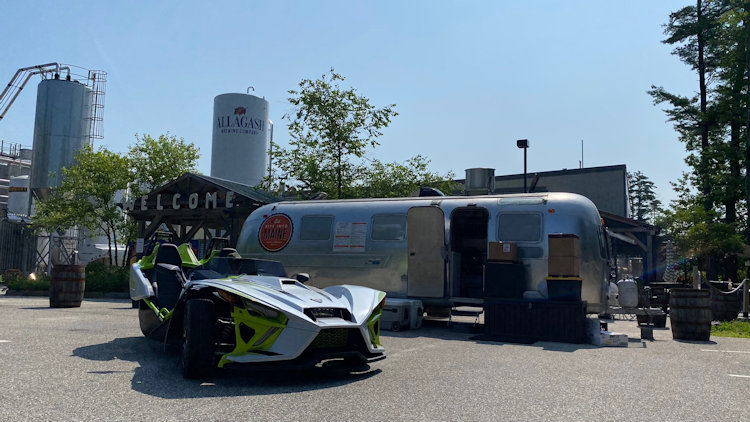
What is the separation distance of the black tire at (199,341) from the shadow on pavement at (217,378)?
0.12 meters

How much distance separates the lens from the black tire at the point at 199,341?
5891mm

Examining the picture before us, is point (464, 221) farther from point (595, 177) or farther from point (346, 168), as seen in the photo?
point (595, 177)

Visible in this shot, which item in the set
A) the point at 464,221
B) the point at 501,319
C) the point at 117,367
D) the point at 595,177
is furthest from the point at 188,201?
the point at 595,177

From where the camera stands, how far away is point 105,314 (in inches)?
520

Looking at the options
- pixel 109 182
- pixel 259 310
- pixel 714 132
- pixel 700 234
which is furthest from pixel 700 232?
pixel 109 182

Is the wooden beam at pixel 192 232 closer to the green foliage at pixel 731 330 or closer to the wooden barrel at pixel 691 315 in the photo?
the wooden barrel at pixel 691 315

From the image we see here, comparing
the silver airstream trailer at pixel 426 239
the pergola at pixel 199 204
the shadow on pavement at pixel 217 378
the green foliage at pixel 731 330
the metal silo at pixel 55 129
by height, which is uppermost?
the metal silo at pixel 55 129

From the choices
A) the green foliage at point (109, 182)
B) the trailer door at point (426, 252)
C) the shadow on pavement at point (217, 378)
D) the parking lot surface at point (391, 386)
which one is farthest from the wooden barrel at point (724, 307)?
the green foliage at point (109, 182)

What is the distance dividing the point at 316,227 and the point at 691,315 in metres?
7.99

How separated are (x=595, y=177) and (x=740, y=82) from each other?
10.1 m

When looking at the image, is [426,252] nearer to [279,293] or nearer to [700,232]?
[279,293]

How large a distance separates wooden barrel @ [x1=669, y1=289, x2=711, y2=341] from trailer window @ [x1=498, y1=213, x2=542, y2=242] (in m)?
2.80

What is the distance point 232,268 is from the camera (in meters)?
7.33

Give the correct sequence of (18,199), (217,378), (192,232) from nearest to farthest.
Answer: (217,378) → (192,232) → (18,199)
